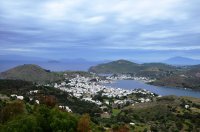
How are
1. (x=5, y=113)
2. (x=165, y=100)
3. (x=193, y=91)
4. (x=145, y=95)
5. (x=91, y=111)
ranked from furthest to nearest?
1. (x=193, y=91)
2. (x=145, y=95)
3. (x=165, y=100)
4. (x=91, y=111)
5. (x=5, y=113)

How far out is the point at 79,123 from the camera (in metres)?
24.7

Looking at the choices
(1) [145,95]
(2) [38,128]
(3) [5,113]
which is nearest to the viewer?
(2) [38,128]

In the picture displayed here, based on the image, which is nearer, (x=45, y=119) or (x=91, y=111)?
(x=45, y=119)

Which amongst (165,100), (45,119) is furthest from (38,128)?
(165,100)

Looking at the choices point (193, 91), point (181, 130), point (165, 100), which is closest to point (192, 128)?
point (181, 130)

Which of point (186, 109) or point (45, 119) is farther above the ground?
point (45, 119)

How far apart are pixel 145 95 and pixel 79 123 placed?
391 ft

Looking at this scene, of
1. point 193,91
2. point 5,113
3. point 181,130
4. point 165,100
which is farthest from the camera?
point 193,91

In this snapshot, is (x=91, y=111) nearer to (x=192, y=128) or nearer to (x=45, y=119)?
(x=192, y=128)

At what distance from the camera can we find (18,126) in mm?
24688

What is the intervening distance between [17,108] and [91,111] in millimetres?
49389

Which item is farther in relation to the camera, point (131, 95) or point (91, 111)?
point (131, 95)

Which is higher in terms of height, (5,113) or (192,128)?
(5,113)

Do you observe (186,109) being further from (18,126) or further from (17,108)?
(18,126)
